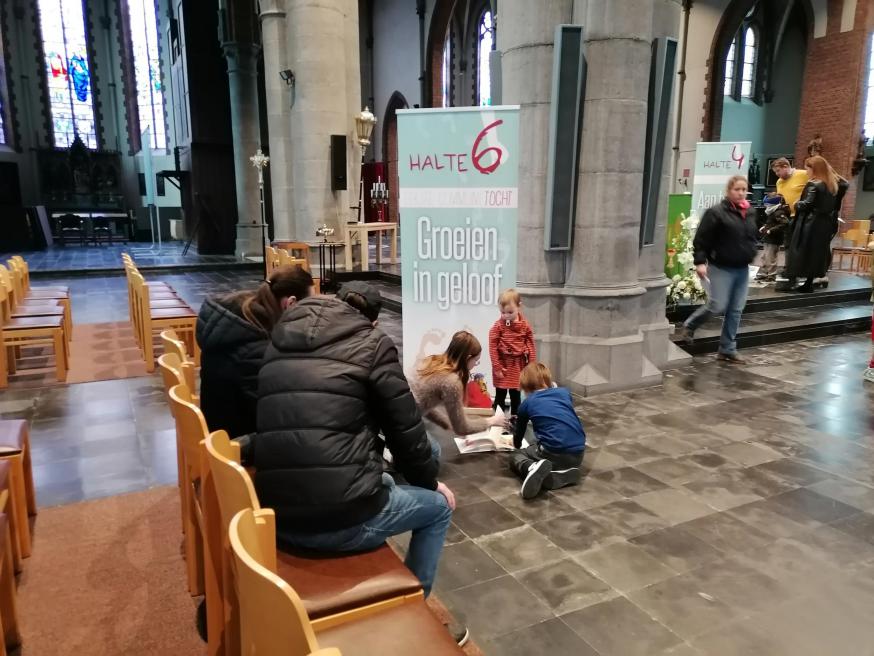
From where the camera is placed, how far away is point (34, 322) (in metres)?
5.41

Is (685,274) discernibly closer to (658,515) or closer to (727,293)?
(727,293)

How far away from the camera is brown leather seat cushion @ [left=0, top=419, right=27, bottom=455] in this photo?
9.09ft

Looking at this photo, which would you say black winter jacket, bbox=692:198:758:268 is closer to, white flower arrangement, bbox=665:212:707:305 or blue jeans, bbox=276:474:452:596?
white flower arrangement, bbox=665:212:707:305

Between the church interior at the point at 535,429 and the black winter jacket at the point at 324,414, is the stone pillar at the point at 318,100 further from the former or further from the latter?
the black winter jacket at the point at 324,414

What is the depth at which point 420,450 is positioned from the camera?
198cm

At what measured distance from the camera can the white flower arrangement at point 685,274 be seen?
22.8 ft

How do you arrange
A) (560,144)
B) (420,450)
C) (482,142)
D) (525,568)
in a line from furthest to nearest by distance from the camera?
1. (560,144)
2. (482,142)
3. (525,568)
4. (420,450)

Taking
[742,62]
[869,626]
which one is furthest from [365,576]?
[742,62]

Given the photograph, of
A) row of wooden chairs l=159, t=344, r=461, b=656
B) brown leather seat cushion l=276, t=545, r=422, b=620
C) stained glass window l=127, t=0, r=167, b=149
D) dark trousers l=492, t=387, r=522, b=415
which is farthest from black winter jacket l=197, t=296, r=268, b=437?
stained glass window l=127, t=0, r=167, b=149

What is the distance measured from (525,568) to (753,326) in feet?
18.5

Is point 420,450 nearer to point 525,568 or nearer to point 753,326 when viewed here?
point 525,568

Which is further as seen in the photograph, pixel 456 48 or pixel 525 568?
pixel 456 48

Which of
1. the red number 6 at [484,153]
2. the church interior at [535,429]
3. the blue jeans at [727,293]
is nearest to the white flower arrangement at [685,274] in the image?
the church interior at [535,429]

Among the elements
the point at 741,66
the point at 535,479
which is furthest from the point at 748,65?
the point at 535,479
